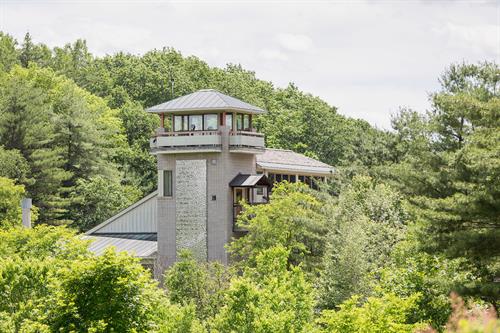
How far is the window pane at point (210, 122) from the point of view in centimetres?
6116

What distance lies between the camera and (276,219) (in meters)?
55.3

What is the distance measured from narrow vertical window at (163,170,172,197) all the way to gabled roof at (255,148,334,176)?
628 cm

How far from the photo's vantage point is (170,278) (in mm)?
46406

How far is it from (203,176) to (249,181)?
2.81 metres

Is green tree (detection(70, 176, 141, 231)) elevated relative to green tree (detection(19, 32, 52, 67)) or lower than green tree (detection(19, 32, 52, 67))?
lower

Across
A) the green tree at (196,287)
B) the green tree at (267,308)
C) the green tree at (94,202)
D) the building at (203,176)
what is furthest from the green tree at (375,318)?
the green tree at (94,202)

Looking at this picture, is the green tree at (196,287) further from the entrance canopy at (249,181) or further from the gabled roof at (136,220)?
the gabled roof at (136,220)

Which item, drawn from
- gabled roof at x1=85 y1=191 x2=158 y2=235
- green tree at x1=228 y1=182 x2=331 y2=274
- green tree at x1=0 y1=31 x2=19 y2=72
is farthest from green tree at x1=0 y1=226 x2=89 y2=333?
green tree at x1=0 y1=31 x2=19 y2=72

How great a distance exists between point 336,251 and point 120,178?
3824cm

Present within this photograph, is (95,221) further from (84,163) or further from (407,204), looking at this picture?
(407,204)

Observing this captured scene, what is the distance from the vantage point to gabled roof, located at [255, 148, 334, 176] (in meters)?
68.1

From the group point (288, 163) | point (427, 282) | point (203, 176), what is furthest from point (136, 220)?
point (427, 282)

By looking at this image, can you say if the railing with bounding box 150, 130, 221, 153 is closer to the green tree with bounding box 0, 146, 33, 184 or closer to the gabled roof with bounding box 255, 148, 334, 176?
the gabled roof with bounding box 255, 148, 334, 176

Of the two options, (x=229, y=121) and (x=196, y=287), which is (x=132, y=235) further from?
(x=196, y=287)
